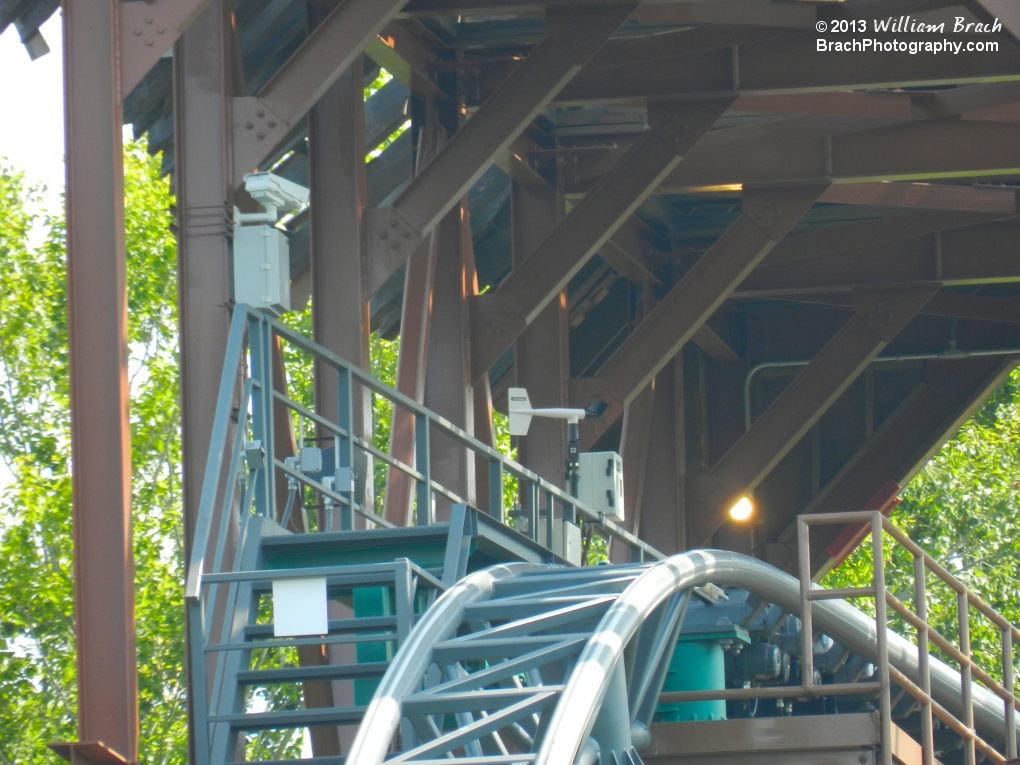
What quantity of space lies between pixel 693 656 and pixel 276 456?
11.7 feet

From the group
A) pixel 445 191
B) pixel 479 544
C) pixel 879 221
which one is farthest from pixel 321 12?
pixel 879 221

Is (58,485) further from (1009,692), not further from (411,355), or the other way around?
(1009,692)

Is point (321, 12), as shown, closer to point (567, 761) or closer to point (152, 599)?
point (567, 761)

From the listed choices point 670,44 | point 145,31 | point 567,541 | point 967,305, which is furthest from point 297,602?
point 967,305

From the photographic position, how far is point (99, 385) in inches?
396

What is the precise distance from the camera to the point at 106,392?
10.0 metres

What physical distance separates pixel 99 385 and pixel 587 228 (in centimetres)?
676

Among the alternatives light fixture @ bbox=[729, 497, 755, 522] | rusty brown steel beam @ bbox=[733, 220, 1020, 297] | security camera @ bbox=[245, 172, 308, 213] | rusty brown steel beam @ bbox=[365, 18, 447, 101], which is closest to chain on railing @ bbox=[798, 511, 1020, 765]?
security camera @ bbox=[245, 172, 308, 213]

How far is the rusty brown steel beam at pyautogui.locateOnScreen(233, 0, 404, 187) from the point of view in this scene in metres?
11.5

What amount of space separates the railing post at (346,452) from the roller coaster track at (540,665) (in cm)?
124

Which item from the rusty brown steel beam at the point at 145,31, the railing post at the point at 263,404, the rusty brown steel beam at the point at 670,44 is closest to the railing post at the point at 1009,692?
the rusty brown steel beam at the point at 670,44

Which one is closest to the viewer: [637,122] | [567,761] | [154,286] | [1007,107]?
[567,761]

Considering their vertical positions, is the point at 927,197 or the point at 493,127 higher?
the point at 927,197

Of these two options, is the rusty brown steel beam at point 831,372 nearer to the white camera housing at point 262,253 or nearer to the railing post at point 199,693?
the white camera housing at point 262,253
